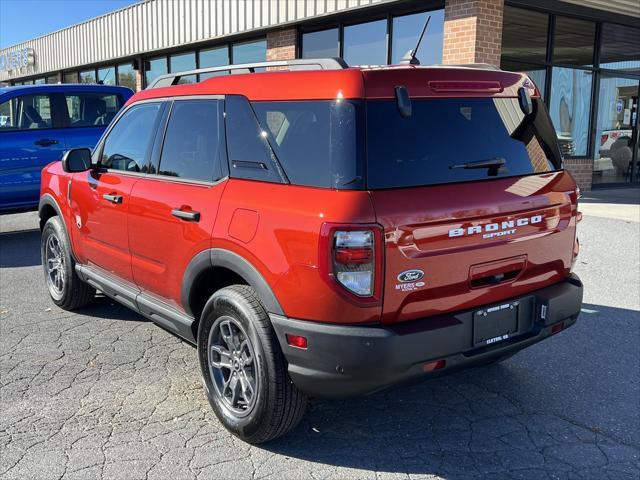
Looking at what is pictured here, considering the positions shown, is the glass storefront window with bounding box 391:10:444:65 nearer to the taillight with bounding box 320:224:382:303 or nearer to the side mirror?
the side mirror

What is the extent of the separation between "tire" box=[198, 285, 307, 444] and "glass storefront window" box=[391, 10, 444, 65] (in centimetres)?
810

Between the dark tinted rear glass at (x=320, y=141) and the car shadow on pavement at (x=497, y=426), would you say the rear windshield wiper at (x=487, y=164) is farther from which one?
the car shadow on pavement at (x=497, y=426)

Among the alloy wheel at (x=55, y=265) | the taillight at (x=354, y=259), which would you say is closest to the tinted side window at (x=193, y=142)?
the taillight at (x=354, y=259)

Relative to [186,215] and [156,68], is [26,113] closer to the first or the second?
[186,215]

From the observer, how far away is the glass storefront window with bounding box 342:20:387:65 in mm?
11094

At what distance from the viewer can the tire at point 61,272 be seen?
4.89 meters

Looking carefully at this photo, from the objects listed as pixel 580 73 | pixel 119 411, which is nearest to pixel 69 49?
pixel 580 73

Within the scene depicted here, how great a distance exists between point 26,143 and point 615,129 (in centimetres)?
1244

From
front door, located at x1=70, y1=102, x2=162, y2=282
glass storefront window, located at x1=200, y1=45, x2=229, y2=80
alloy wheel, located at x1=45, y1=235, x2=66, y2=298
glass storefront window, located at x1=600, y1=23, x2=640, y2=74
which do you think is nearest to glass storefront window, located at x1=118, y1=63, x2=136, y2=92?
glass storefront window, located at x1=200, y1=45, x2=229, y2=80

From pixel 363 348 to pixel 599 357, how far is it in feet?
8.20

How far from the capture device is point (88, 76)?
2256cm

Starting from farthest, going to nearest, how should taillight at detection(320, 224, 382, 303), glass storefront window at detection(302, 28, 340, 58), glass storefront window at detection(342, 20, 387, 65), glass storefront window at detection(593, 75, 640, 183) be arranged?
glass storefront window at detection(593, 75, 640, 183) → glass storefront window at detection(302, 28, 340, 58) → glass storefront window at detection(342, 20, 387, 65) → taillight at detection(320, 224, 382, 303)

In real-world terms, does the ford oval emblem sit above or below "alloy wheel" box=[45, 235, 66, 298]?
above

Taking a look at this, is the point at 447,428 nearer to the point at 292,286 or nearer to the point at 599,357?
the point at 292,286
